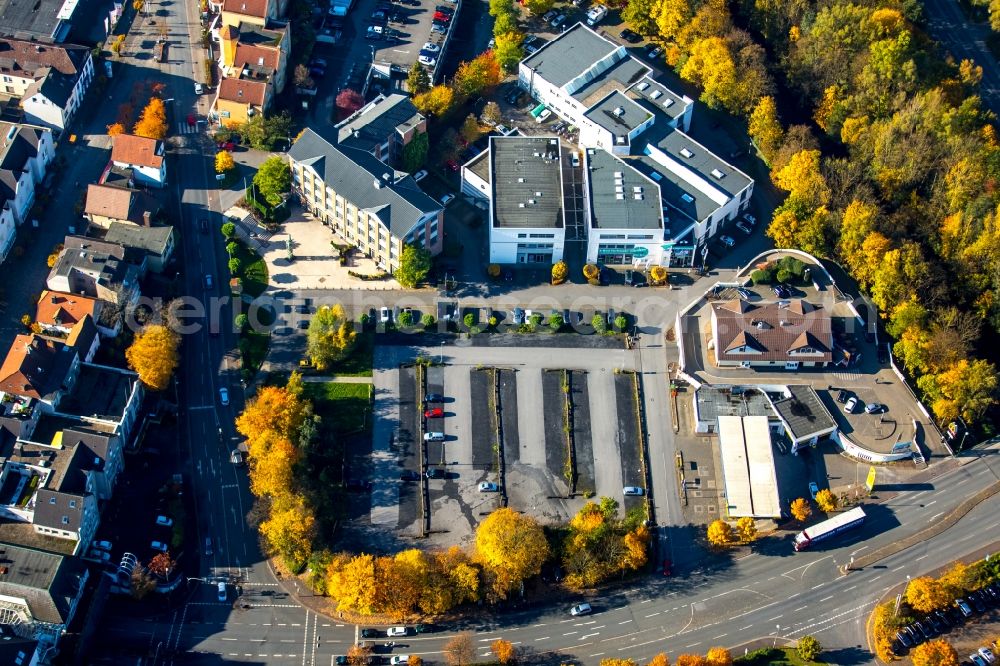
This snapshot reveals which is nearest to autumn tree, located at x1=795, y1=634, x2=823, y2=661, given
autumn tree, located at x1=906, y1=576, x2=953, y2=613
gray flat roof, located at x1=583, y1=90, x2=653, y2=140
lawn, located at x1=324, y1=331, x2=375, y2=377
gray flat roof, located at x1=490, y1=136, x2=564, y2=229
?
autumn tree, located at x1=906, y1=576, x2=953, y2=613

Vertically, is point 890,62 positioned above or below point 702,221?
above

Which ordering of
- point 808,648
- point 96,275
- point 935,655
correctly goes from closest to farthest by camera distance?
point 935,655 < point 808,648 < point 96,275

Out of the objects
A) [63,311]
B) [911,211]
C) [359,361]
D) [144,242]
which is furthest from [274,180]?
[911,211]

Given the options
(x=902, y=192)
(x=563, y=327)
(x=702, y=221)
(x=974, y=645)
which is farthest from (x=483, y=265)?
(x=974, y=645)

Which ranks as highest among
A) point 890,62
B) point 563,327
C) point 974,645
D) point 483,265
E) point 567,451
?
point 890,62

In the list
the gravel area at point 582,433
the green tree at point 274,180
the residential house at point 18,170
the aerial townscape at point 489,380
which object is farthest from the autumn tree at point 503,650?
Result: the residential house at point 18,170

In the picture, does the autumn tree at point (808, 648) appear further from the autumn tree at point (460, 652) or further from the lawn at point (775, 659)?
the autumn tree at point (460, 652)

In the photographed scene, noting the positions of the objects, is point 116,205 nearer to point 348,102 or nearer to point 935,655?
point 348,102

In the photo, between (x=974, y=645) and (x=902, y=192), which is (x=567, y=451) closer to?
(x=974, y=645)
